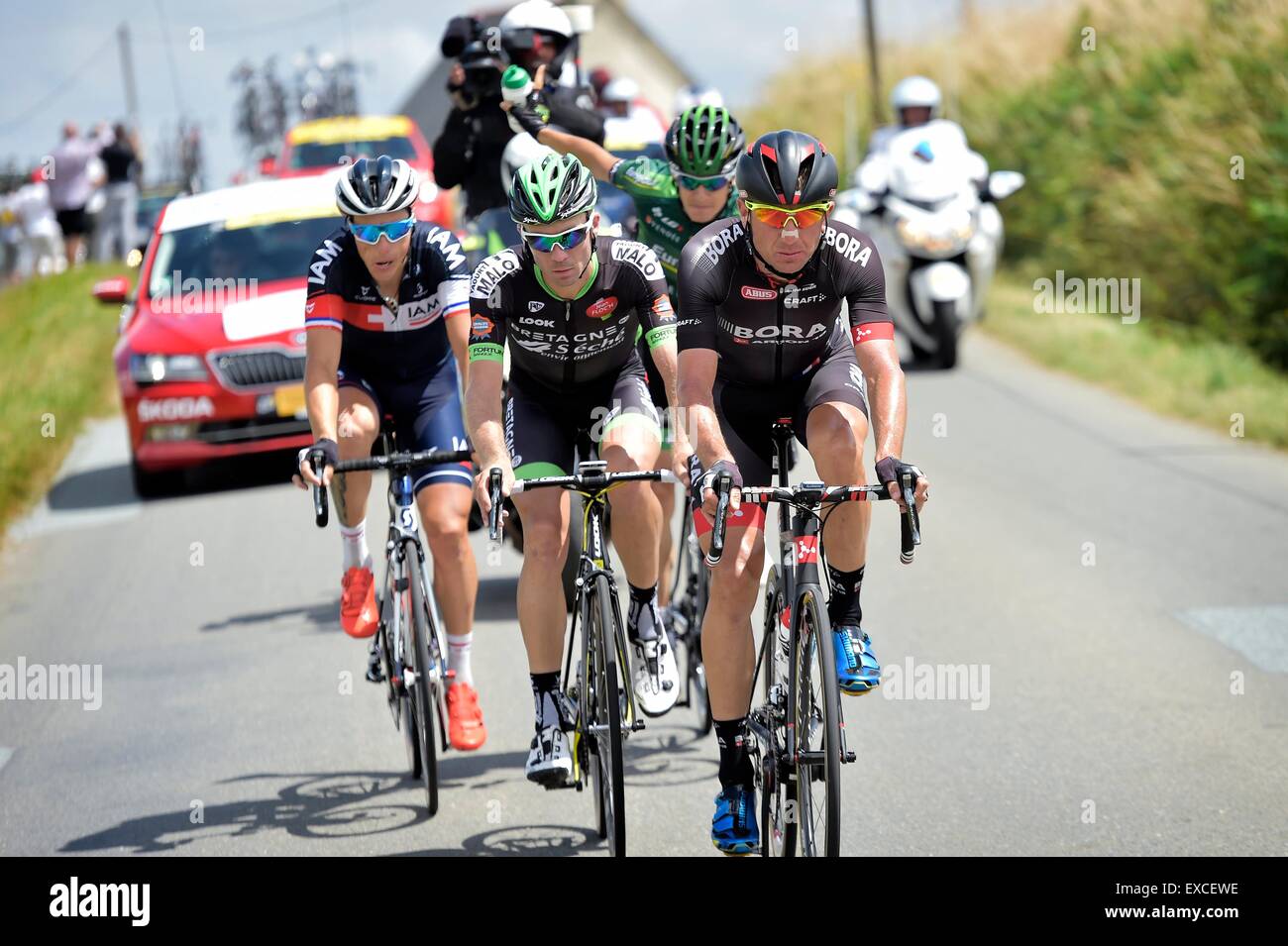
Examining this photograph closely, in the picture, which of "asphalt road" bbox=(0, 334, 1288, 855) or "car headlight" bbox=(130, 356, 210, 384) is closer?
"asphalt road" bbox=(0, 334, 1288, 855)

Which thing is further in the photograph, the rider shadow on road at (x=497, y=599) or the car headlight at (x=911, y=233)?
the car headlight at (x=911, y=233)

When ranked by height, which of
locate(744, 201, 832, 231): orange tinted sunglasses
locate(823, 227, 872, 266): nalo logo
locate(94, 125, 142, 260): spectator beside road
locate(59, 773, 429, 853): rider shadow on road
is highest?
locate(94, 125, 142, 260): spectator beside road

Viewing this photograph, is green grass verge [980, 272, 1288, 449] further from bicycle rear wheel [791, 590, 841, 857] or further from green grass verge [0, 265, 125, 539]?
green grass verge [0, 265, 125, 539]

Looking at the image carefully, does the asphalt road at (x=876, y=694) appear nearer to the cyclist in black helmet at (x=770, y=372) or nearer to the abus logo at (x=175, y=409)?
the abus logo at (x=175, y=409)

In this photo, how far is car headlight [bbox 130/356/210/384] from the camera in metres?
13.2

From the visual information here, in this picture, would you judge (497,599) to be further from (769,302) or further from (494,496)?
(769,302)

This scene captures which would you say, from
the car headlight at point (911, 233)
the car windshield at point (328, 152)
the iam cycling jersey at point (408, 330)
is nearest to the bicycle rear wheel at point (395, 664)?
the iam cycling jersey at point (408, 330)

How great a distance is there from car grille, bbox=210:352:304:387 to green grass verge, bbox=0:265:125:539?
198cm

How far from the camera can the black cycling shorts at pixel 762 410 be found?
18.9 ft

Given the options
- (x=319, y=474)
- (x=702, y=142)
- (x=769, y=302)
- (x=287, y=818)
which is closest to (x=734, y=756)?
(x=769, y=302)

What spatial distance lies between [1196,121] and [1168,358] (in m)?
3.25

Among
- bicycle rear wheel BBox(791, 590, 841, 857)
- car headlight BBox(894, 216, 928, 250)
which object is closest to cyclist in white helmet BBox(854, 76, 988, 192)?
car headlight BBox(894, 216, 928, 250)

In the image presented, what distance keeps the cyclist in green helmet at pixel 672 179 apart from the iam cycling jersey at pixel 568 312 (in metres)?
0.71
